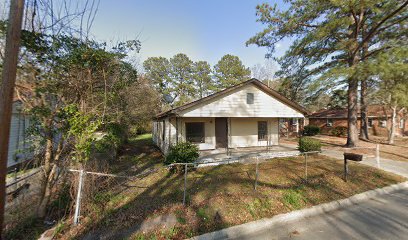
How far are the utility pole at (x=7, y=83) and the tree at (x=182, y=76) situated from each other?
3691 cm

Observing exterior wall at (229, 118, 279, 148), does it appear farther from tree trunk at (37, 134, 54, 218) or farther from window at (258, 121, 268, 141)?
tree trunk at (37, 134, 54, 218)

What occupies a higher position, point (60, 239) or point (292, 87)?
point (292, 87)

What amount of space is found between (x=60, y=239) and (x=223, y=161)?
257 inches

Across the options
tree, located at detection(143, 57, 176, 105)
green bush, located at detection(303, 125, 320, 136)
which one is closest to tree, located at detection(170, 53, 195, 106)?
tree, located at detection(143, 57, 176, 105)

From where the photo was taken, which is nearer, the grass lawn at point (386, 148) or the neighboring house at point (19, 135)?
the neighboring house at point (19, 135)

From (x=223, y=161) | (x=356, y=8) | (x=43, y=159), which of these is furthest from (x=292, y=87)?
(x=43, y=159)

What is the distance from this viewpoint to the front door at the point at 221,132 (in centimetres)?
1214

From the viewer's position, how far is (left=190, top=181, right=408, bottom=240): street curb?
139 inches

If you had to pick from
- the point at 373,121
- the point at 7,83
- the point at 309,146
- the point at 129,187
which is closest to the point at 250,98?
the point at 309,146

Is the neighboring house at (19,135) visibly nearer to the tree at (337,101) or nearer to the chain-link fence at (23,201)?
the chain-link fence at (23,201)

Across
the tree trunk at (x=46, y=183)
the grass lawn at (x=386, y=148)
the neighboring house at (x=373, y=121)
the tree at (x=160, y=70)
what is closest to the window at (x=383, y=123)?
the neighboring house at (x=373, y=121)

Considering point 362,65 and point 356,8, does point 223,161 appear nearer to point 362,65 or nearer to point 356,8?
point 362,65

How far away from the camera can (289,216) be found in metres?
4.16

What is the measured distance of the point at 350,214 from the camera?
435 cm
